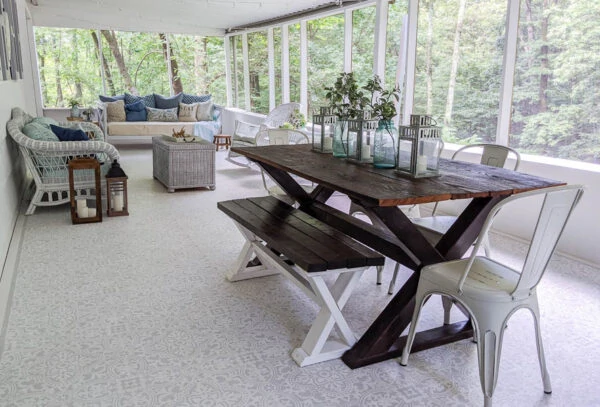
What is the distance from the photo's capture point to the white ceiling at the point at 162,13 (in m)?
7.24

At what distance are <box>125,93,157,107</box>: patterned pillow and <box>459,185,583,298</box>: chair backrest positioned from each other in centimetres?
858

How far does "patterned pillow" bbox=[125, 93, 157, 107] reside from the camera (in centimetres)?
929

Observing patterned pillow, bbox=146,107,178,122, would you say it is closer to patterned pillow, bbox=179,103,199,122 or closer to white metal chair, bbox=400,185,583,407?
patterned pillow, bbox=179,103,199,122

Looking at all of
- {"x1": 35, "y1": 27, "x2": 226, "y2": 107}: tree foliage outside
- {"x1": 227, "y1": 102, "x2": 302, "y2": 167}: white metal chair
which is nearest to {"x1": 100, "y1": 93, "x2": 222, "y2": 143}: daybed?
{"x1": 35, "y1": 27, "x2": 226, "y2": 107}: tree foliage outside

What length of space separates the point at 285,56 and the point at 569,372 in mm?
6946

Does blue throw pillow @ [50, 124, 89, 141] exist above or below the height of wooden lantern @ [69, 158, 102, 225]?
above

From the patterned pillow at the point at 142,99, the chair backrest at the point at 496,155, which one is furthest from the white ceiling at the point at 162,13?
the chair backrest at the point at 496,155

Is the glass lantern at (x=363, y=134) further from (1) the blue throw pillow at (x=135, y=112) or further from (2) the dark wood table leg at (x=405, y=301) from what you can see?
(1) the blue throw pillow at (x=135, y=112)

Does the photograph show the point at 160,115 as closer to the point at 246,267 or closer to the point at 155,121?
the point at 155,121

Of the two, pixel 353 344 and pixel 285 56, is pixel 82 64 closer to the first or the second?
pixel 285 56

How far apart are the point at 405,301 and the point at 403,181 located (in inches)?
21.9

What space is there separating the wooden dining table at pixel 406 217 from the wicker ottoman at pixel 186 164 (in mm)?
3027

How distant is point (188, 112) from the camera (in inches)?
368

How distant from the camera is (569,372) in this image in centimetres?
220
